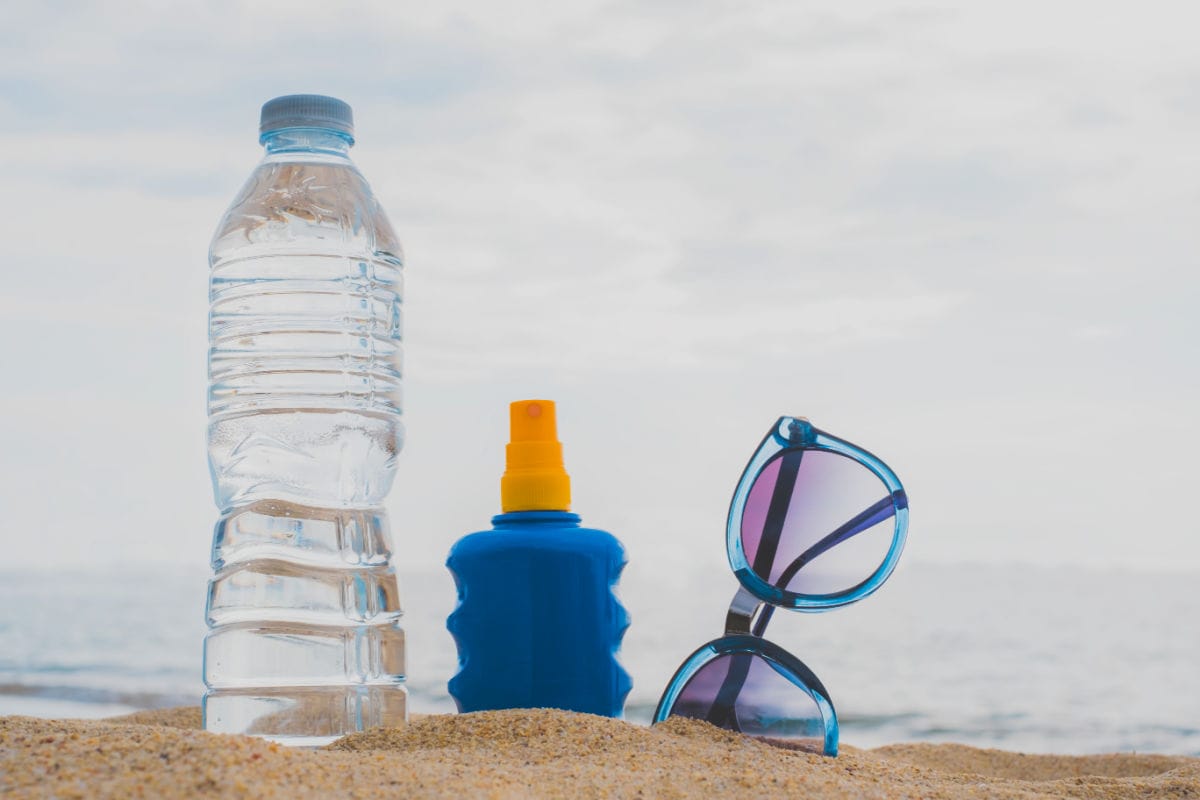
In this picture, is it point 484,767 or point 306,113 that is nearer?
point 484,767

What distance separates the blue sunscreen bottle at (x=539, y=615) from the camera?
6.89ft

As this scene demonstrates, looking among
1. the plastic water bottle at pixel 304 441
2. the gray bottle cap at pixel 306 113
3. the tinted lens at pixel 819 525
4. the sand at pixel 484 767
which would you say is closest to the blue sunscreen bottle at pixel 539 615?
the sand at pixel 484 767

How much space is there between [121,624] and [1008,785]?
11637 mm

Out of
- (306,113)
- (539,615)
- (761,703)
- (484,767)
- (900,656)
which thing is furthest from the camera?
(900,656)

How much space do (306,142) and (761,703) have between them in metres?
1.61

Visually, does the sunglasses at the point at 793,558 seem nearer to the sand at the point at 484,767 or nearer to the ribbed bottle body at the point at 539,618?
the sand at the point at 484,767

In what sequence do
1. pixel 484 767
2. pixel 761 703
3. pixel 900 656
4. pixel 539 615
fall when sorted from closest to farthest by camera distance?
pixel 484 767, pixel 761 703, pixel 539 615, pixel 900 656

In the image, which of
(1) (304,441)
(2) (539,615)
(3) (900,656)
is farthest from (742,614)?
(3) (900,656)

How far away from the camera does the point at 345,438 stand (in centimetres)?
264

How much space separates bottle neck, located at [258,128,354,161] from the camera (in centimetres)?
254

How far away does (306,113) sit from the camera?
2490 mm

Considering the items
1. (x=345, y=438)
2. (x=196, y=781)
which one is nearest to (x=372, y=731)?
(x=196, y=781)

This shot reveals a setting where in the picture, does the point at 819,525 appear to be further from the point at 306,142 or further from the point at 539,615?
the point at 306,142

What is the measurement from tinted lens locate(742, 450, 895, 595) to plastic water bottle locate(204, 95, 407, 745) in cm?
96
